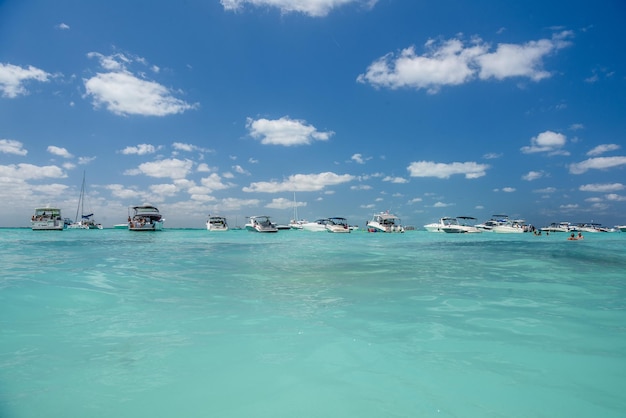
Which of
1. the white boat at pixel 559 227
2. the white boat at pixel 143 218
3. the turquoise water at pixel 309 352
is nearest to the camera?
the turquoise water at pixel 309 352

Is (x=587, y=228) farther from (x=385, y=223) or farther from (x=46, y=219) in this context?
(x=46, y=219)

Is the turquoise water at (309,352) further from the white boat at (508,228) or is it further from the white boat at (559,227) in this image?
the white boat at (559,227)

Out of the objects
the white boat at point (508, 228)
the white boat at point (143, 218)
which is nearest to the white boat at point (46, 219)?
the white boat at point (143, 218)

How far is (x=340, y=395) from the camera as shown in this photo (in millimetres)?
4590

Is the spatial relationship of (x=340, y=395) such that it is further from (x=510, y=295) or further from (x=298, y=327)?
(x=510, y=295)

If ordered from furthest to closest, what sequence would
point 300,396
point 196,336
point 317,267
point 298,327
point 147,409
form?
point 317,267
point 298,327
point 196,336
point 300,396
point 147,409

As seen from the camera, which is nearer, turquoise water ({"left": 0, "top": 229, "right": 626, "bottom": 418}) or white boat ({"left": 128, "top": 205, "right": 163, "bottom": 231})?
turquoise water ({"left": 0, "top": 229, "right": 626, "bottom": 418})

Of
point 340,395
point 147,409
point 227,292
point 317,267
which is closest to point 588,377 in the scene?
point 340,395

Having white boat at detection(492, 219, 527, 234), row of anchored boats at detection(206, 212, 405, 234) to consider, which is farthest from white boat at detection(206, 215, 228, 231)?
white boat at detection(492, 219, 527, 234)

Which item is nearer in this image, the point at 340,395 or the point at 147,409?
the point at 147,409

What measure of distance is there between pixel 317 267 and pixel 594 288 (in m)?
11.3

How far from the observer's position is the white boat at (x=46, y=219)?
7338 cm

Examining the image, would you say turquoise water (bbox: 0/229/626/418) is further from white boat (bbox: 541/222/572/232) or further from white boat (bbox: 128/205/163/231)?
white boat (bbox: 541/222/572/232)

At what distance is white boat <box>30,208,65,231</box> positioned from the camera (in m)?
73.4
